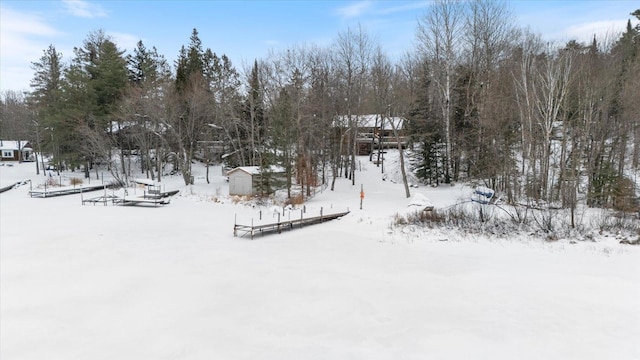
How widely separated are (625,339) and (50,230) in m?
20.1

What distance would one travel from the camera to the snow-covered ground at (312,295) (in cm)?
668

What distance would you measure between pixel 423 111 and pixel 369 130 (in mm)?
15964

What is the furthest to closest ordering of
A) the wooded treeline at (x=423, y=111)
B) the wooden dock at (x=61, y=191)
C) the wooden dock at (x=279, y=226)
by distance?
the wooden dock at (x=61, y=191) < the wooded treeline at (x=423, y=111) < the wooden dock at (x=279, y=226)

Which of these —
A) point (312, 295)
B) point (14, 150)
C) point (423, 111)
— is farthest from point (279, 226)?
point (14, 150)

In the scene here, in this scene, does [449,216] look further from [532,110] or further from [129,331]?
[129,331]

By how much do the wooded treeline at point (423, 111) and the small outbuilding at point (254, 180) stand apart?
2.35 ft

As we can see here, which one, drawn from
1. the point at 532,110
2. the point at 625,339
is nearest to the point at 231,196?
the point at 532,110

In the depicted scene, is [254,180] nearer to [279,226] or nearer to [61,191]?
[279,226]

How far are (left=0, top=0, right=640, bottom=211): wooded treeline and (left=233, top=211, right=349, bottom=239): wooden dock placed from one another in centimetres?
709

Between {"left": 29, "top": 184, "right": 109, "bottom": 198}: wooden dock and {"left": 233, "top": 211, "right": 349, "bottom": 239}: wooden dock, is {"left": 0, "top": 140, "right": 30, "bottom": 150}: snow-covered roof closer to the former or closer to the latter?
{"left": 29, "top": 184, "right": 109, "bottom": 198}: wooden dock

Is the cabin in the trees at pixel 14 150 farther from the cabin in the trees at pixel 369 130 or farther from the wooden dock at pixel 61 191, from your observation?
the cabin in the trees at pixel 369 130

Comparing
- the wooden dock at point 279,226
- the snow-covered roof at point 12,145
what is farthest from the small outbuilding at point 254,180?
the snow-covered roof at point 12,145

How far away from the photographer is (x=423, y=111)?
29688 mm

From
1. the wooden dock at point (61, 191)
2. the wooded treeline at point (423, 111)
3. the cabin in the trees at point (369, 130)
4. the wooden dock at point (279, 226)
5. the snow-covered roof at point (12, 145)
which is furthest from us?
the snow-covered roof at point (12, 145)
